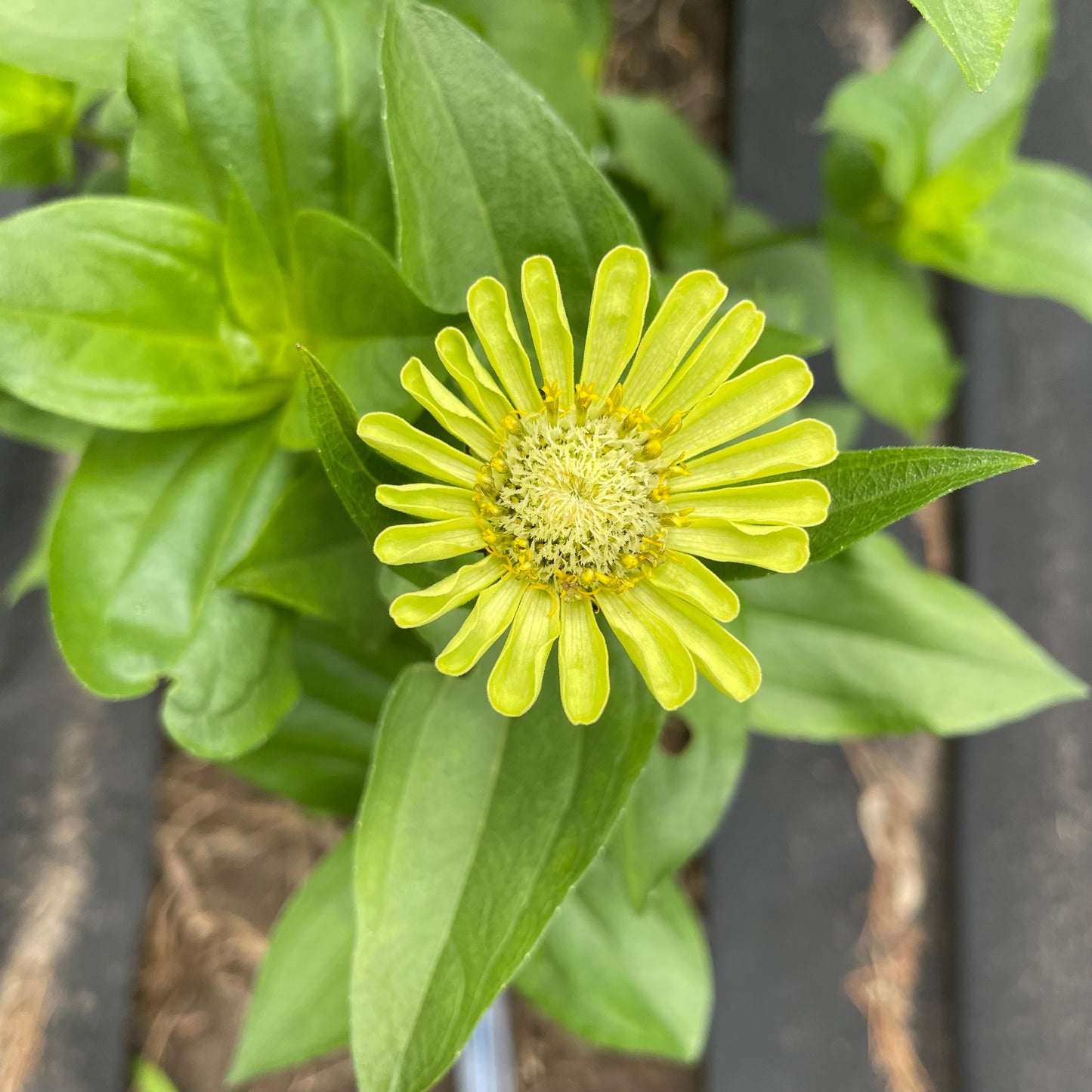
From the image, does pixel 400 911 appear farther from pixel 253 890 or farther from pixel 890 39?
pixel 890 39

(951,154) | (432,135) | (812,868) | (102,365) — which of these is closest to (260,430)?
(102,365)

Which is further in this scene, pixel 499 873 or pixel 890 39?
pixel 890 39

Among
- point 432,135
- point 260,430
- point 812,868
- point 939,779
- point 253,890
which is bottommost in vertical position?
point 253,890

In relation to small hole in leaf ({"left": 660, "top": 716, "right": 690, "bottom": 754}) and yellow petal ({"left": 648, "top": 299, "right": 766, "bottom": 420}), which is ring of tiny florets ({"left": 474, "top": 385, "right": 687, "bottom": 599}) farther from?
small hole in leaf ({"left": 660, "top": 716, "right": 690, "bottom": 754})

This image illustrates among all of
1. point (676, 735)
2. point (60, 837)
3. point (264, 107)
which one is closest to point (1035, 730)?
point (676, 735)

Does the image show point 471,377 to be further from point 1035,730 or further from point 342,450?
point 1035,730

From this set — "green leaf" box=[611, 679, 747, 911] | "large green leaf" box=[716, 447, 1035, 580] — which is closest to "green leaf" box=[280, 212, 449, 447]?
"large green leaf" box=[716, 447, 1035, 580]
